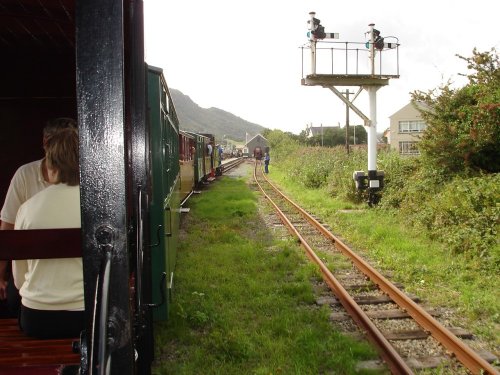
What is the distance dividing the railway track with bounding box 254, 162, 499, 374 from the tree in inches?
135

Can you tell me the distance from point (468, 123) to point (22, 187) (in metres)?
9.20

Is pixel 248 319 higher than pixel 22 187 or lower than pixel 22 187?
lower

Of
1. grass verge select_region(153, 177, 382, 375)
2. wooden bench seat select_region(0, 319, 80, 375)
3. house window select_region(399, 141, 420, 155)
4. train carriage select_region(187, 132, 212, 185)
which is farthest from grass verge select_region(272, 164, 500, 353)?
train carriage select_region(187, 132, 212, 185)

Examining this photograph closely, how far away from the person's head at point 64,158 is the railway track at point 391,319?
10.2ft

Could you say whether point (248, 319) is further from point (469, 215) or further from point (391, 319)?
point (469, 215)

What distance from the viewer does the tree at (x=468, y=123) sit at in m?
9.33

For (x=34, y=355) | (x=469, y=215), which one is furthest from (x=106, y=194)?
(x=469, y=215)

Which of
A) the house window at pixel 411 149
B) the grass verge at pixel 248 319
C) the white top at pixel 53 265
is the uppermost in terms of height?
the house window at pixel 411 149

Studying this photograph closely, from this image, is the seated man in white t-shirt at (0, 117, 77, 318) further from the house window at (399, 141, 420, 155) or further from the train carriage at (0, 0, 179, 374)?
the house window at (399, 141, 420, 155)

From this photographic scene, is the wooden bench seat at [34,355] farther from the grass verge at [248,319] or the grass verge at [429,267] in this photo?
the grass verge at [429,267]

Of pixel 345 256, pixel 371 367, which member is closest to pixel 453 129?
pixel 345 256

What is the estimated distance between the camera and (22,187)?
111 inches

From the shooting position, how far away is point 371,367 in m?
4.30

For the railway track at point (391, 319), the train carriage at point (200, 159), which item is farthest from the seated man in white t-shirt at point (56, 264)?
the train carriage at point (200, 159)
